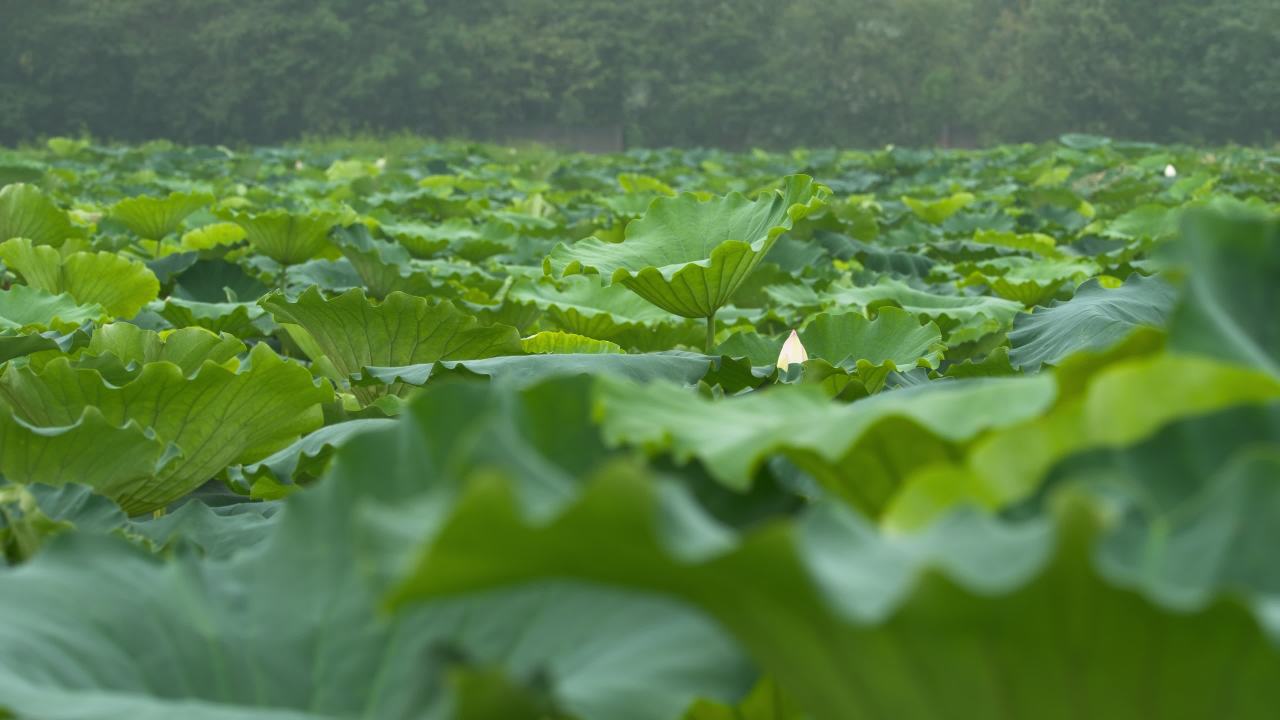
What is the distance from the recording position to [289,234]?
118 inches

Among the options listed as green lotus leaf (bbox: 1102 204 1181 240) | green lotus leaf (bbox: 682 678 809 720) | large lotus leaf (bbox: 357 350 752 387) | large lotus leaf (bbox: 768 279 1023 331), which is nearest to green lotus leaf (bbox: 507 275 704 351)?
large lotus leaf (bbox: 768 279 1023 331)

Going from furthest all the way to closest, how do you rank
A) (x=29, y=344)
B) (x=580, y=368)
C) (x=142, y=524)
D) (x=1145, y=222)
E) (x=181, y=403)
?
(x=1145, y=222) → (x=29, y=344) → (x=580, y=368) → (x=181, y=403) → (x=142, y=524)

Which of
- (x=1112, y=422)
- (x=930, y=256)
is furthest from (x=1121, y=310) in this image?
(x=930, y=256)

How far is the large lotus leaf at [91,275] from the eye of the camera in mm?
2291

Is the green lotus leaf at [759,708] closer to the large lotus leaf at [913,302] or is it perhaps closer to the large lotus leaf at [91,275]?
the large lotus leaf at [913,302]

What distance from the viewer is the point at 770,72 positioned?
105ft

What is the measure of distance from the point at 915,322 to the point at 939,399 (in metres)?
1.17

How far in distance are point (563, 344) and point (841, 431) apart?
1.38m

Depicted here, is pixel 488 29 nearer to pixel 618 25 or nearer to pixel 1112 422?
pixel 618 25

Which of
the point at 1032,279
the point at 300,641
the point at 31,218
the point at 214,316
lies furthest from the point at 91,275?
the point at 300,641

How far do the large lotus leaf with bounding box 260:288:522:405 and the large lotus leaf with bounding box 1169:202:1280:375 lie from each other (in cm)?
129

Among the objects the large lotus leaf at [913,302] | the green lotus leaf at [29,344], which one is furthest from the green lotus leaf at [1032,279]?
the green lotus leaf at [29,344]

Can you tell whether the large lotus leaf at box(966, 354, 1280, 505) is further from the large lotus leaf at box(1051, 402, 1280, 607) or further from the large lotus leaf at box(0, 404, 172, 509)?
the large lotus leaf at box(0, 404, 172, 509)

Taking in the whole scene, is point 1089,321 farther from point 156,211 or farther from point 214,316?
point 156,211
